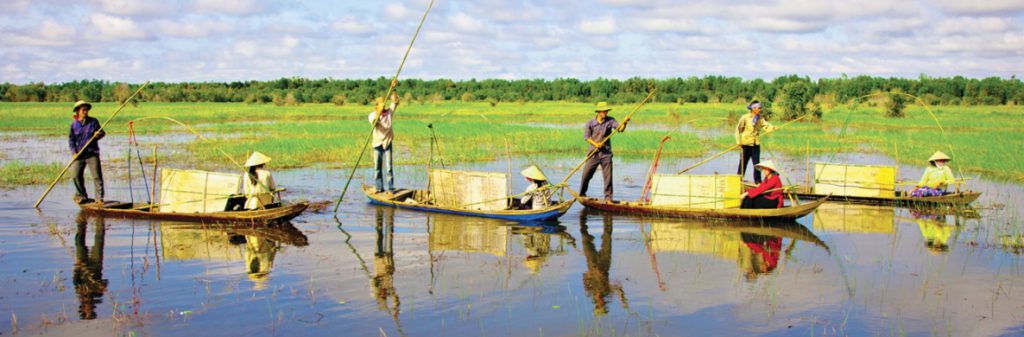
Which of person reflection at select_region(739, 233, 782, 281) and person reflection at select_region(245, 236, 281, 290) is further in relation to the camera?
person reflection at select_region(739, 233, 782, 281)

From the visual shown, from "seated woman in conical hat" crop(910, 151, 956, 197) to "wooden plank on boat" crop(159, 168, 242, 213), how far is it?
848cm

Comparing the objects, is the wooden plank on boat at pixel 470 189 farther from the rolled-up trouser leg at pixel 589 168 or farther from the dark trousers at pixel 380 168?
the rolled-up trouser leg at pixel 589 168

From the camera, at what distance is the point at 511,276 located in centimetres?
662

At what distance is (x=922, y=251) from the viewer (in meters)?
7.62

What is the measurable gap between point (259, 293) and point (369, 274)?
3.27 feet

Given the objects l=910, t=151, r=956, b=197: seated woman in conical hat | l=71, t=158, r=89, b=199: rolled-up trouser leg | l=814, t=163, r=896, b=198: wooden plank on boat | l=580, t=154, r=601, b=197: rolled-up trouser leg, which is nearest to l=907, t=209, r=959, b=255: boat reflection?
l=910, t=151, r=956, b=197: seated woman in conical hat

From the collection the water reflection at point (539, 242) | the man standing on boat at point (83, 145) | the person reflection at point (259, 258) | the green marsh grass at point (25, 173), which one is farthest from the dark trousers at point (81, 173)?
the water reflection at point (539, 242)

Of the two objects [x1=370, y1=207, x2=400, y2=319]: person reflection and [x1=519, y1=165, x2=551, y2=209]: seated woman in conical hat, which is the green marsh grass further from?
[x1=519, y1=165, x2=551, y2=209]: seated woman in conical hat

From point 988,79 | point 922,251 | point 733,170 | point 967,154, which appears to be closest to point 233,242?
point 922,251

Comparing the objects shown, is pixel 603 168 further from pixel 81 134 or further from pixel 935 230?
pixel 81 134

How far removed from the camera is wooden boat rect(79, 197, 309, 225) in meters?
8.25

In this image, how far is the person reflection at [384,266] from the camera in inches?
231

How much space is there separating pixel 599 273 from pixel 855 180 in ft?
17.9

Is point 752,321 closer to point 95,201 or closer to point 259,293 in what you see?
point 259,293
